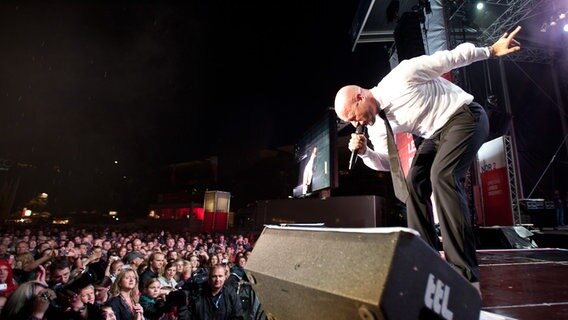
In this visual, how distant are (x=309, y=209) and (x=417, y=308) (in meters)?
12.7

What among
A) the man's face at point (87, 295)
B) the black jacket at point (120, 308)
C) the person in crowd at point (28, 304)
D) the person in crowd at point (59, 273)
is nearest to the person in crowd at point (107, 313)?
the black jacket at point (120, 308)

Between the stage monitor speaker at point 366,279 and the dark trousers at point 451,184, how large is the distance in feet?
1.88

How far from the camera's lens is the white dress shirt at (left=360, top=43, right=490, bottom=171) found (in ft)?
5.76

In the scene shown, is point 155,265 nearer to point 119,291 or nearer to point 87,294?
point 119,291

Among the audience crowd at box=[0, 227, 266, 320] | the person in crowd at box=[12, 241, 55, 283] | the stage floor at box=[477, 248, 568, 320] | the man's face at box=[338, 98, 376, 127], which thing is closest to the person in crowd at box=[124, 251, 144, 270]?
the audience crowd at box=[0, 227, 266, 320]

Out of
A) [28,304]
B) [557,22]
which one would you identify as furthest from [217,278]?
[557,22]

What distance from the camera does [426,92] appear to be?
1788mm

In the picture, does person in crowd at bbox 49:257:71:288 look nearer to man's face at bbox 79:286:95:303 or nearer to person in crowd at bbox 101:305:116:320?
man's face at bbox 79:286:95:303

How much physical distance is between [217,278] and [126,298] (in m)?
1.22

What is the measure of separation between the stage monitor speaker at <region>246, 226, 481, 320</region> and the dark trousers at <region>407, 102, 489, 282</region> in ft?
1.88

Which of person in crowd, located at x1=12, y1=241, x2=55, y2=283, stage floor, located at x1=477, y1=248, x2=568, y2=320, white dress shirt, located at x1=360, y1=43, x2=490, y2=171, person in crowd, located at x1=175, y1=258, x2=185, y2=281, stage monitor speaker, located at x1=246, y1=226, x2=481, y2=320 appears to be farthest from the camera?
person in crowd, located at x1=175, y1=258, x2=185, y2=281

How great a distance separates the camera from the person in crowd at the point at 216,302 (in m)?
4.43

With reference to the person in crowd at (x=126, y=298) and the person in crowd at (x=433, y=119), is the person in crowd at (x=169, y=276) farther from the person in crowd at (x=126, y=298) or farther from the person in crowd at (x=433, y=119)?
the person in crowd at (x=433, y=119)

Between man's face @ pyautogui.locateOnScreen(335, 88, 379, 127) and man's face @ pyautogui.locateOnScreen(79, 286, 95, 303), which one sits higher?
man's face @ pyautogui.locateOnScreen(335, 88, 379, 127)
